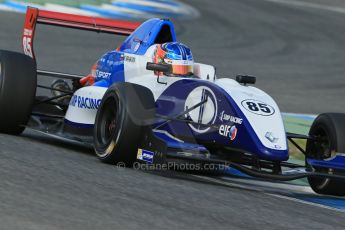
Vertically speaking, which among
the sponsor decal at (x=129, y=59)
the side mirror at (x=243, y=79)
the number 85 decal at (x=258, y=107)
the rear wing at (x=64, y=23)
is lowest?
the number 85 decal at (x=258, y=107)

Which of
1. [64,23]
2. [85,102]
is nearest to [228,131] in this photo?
[85,102]

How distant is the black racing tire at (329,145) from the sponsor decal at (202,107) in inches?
39.8

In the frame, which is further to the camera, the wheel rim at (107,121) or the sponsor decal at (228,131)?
the wheel rim at (107,121)

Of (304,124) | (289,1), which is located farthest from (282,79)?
(289,1)

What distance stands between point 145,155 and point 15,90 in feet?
5.88

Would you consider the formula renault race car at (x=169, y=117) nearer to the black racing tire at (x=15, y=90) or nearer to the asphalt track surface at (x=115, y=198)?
the black racing tire at (x=15, y=90)

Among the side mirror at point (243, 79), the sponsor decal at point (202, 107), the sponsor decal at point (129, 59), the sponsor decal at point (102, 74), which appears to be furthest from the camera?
the sponsor decal at point (102, 74)

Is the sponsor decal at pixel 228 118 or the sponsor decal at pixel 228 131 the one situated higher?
the sponsor decal at pixel 228 118

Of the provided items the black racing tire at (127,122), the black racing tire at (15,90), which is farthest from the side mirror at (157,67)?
the black racing tire at (15,90)

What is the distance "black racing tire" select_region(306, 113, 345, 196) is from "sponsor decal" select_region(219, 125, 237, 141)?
825 mm

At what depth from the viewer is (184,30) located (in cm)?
2236

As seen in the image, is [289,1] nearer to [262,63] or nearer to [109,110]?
[262,63]

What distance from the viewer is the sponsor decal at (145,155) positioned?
7508 millimetres

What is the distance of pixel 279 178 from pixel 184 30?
15.3 m
